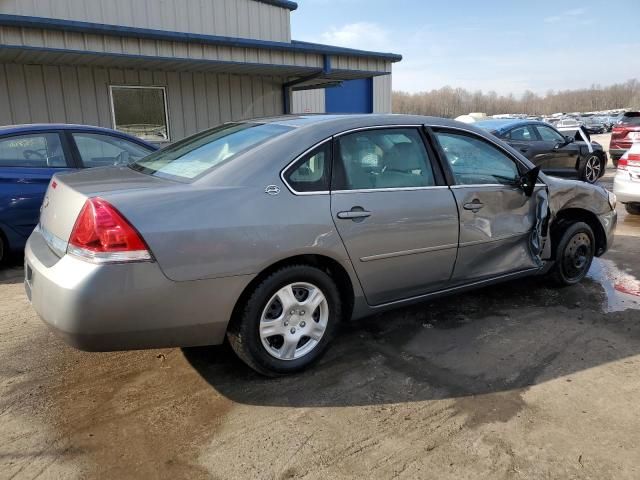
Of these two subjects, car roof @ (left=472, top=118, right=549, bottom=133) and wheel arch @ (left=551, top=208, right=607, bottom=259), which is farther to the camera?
car roof @ (left=472, top=118, right=549, bottom=133)

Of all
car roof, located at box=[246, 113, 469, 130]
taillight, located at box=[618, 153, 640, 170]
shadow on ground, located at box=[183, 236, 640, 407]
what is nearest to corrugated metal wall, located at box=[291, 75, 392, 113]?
taillight, located at box=[618, 153, 640, 170]

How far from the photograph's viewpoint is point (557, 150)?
11320 mm

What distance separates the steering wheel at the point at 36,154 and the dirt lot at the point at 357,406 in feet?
6.76

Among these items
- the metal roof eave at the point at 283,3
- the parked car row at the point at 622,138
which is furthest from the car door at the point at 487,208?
the parked car row at the point at 622,138

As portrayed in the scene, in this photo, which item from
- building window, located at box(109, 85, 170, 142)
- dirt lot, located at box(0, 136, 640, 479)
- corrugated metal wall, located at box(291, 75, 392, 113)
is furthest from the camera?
corrugated metal wall, located at box(291, 75, 392, 113)

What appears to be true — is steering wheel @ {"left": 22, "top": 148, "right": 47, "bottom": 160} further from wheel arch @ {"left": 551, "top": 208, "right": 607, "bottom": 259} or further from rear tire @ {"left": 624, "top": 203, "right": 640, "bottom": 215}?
rear tire @ {"left": 624, "top": 203, "right": 640, "bottom": 215}

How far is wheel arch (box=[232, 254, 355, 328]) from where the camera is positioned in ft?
9.46

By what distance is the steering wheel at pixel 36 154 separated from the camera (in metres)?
5.37

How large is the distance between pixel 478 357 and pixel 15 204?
15.0ft

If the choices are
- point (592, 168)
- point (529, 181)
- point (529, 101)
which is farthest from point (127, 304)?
point (529, 101)

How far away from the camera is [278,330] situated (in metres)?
3.03

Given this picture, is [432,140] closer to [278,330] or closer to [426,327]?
[426,327]

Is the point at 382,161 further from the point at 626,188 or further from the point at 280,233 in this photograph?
the point at 626,188

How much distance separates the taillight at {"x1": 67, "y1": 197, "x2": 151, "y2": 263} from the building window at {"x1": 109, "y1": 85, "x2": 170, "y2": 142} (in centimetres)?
806
